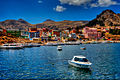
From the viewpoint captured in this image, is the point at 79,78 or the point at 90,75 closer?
the point at 79,78

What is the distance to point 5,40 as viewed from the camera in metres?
156

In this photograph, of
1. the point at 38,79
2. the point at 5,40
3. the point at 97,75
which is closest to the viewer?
the point at 38,79

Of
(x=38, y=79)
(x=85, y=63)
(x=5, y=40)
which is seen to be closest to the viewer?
(x=38, y=79)

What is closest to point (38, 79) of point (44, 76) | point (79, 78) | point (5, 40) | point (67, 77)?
point (44, 76)

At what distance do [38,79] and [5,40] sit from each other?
13677 centimetres

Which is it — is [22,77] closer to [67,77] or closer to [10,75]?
[10,75]

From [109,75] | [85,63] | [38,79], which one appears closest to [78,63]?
[85,63]

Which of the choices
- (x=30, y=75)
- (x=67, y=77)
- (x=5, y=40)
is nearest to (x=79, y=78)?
(x=67, y=77)

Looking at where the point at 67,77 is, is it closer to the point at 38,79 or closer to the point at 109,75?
the point at 38,79

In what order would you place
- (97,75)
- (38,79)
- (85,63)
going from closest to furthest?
1. (38,79)
2. (97,75)
3. (85,63)

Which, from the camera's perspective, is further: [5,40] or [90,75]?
[5,40]

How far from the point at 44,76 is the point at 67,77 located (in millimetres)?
5272

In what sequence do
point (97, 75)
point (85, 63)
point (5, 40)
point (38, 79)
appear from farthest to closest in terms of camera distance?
point (5, 40) < point (85, 63) < point (97, 75) < point (38, 79)

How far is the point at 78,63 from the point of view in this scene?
4028 centimetres
